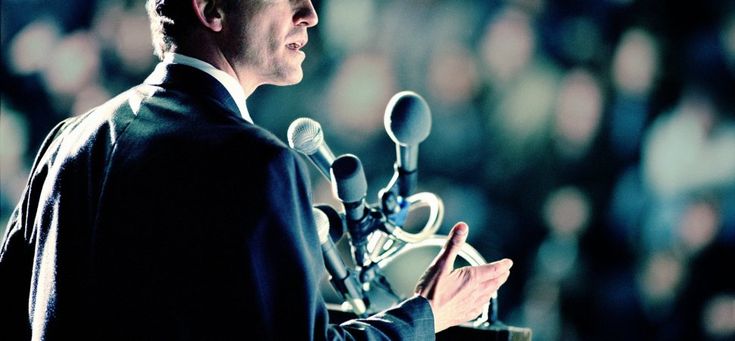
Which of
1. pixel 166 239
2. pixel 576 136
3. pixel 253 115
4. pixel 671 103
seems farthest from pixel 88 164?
pixel 671 103

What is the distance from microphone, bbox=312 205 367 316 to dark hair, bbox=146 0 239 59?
0.28 meters

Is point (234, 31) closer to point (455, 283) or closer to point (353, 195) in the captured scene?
point (353, 195)

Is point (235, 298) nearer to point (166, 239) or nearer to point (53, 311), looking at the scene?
point (166, 239)

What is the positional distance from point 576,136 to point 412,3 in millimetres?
533

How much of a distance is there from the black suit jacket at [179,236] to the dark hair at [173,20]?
0.12 meters

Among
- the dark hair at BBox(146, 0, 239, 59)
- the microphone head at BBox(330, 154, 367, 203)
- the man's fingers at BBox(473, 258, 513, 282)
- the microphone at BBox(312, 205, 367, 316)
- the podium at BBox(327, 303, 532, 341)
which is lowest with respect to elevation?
the podium at BBox(327, 303, 532, 341)

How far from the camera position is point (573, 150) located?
5.42 ft

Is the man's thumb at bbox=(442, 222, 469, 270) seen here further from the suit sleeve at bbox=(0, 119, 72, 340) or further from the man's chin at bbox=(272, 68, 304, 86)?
the suit sleeve at bbox=(0, 119, 72, 340)

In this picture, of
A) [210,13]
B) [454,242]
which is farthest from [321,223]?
[210,13]

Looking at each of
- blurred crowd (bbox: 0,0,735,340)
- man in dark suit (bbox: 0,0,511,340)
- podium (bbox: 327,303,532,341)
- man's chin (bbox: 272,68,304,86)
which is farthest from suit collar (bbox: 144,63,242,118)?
blurred crowd (bbox: 0,0,735,340)

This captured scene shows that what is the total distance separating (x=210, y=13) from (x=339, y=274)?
377 millimetres

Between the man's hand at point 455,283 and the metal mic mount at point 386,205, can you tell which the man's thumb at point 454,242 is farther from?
the metal mic mount at point 386,205

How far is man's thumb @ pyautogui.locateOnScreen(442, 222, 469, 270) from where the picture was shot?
75cm

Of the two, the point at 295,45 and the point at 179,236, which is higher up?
the point at 295,45
